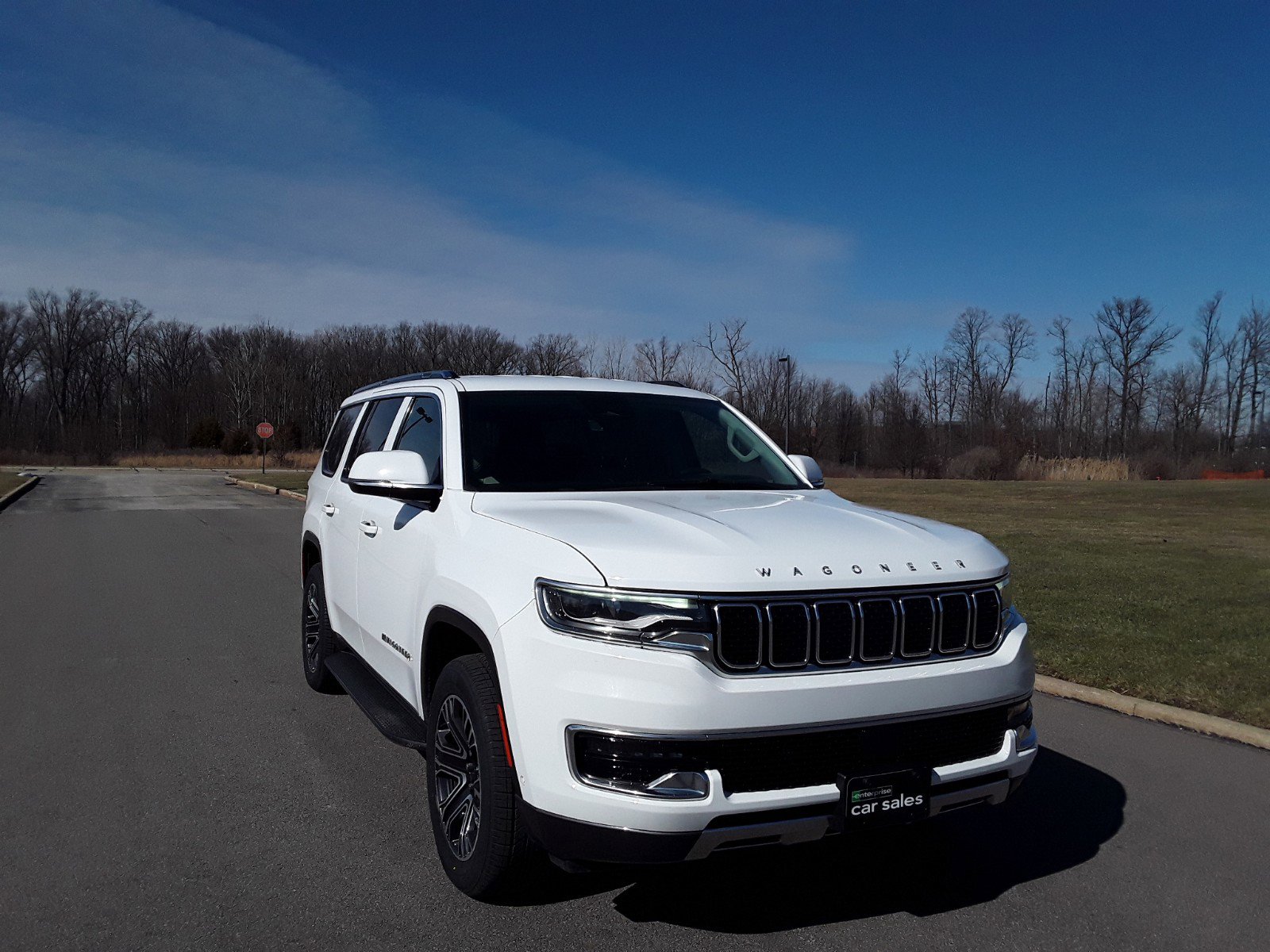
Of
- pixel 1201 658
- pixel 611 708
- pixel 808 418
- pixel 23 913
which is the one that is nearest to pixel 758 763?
pixel 611 708

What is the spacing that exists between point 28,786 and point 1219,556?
45.5 feet

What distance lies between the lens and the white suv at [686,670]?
9.51 feet

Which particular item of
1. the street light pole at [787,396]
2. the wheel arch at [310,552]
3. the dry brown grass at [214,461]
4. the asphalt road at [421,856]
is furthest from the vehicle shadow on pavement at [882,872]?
the dry brown grass at [214,461]

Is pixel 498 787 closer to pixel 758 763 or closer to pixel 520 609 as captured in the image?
pixel 520 609

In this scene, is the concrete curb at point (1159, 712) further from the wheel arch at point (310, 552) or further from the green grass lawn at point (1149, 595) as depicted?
the wheel arch at point (310, 552)

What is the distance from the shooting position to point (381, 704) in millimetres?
4617

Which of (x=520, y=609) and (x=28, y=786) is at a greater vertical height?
(x=520, y=609)

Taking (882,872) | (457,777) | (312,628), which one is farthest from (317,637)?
(882,872)

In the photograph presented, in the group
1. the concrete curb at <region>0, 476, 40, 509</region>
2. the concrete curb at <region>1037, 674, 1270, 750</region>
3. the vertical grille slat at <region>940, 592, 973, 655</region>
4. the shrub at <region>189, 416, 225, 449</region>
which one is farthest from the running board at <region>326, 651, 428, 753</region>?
the shrub at <region>189, 416, 225, 449</region>

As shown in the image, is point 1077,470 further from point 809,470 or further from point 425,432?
point 425,432

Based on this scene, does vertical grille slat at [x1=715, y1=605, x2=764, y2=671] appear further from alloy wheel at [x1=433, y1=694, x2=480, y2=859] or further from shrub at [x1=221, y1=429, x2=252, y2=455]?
shrub at [x1=221, y1=429, x2=252, y2=455]

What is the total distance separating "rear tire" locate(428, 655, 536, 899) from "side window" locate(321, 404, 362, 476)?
2.97 metres

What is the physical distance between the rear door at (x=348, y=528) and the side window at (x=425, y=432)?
25 centimetres

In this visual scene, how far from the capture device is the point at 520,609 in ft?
10.3
